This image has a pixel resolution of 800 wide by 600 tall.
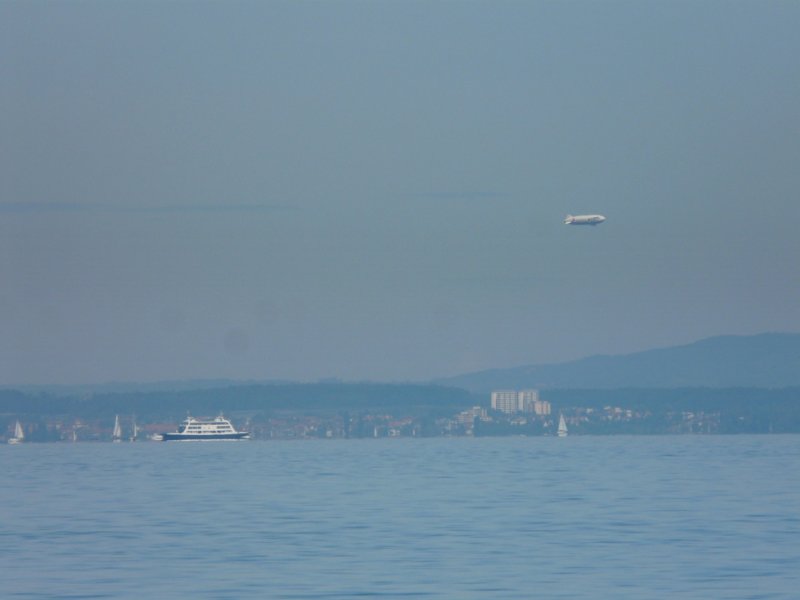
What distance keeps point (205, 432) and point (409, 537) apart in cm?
15374

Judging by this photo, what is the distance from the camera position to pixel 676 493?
54.6 m

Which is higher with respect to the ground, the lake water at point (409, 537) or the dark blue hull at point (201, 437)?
the dark blue hull at point (201, 437)

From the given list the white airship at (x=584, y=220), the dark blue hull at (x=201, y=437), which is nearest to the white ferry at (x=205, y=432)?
the dark blue hull at (x=201, y=437)

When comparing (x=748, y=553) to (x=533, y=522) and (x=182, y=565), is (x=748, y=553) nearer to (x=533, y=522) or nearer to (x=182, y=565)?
(x=533, y=522)

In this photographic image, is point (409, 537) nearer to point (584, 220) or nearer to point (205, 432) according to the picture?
point (584, 220)

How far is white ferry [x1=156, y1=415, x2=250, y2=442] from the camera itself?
18775 cm

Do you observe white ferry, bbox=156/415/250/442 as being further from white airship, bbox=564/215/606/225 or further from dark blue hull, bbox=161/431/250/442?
white airship, bbox=564/215/606/225

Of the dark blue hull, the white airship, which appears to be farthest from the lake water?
the dark blue hull

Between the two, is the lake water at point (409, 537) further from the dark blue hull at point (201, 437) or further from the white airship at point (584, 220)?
the dark blue hull at point (201, 437)

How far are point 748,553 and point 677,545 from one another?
7.71ft

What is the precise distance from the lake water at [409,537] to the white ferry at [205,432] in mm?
119796

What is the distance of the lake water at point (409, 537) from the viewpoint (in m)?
30.0

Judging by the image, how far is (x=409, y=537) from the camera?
126 ft

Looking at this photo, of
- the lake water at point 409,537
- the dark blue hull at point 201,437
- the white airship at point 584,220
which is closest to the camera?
the lake water at point 409,537
